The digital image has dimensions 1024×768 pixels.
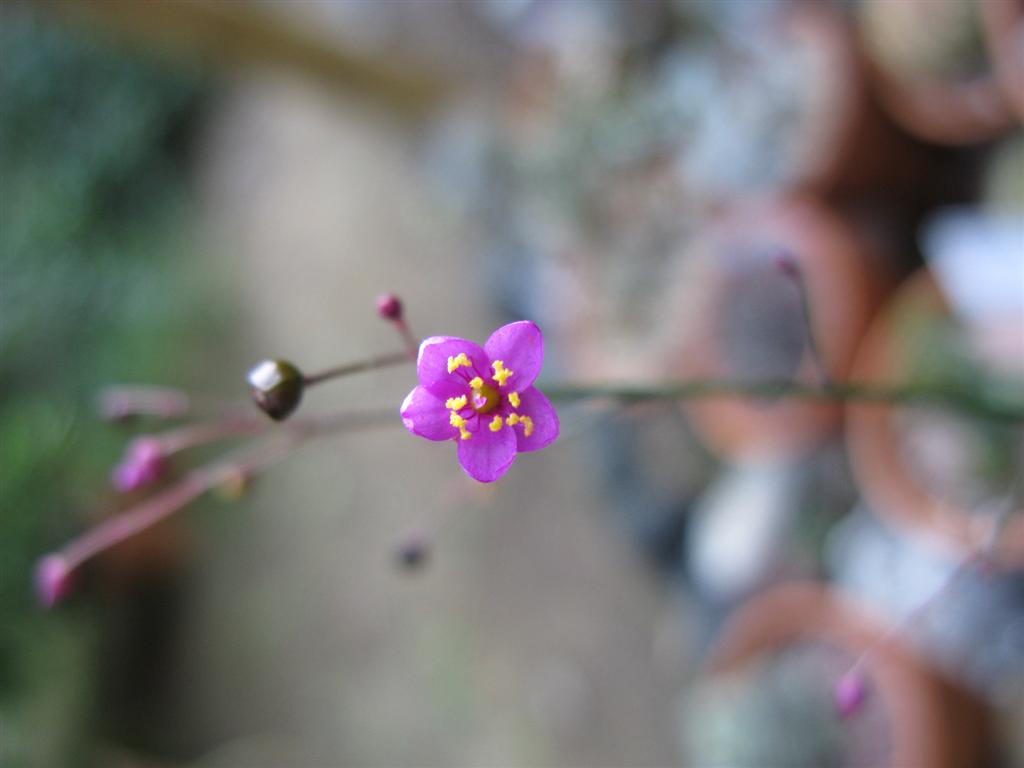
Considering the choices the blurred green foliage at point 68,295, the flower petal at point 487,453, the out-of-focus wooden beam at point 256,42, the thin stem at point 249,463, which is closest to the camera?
the flower petal at point 487,453

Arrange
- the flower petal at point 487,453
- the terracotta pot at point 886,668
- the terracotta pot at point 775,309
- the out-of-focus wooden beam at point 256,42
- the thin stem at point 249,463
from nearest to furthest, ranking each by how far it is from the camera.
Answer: the flower petal at point 487,453 < the thin stem at point 249,463 < the terracotta pot at point 886,668 < the terracotta pot at point 775,309 < the out-of-focus wooden beam at point 256,42

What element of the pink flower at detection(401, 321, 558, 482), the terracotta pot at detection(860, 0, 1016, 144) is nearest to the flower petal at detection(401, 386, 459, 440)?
the pink flower at detection(401, 321, 558, 482)

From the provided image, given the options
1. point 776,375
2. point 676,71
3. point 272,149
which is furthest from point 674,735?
point 272,149

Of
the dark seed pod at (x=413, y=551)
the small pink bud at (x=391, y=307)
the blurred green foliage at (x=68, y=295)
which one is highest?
the small pink bud at (x=391, y=307)

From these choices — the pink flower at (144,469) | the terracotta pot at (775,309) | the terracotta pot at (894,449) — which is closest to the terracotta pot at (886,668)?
the terracotta pot at (894,449)

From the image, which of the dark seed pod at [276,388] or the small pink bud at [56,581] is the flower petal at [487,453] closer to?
the dark seed pod at [276,388]

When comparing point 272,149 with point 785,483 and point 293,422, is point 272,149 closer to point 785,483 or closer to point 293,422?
point 785,483

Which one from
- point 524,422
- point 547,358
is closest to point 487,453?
point 524,422
